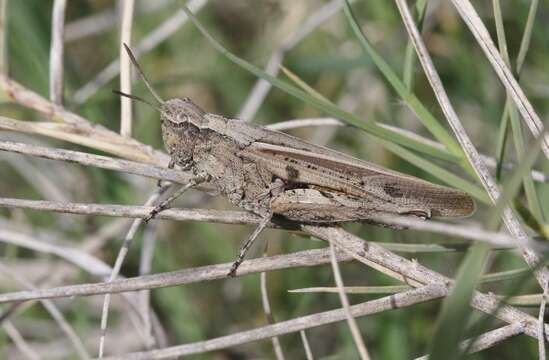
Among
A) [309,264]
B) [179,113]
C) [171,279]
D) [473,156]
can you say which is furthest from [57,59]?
[473,156]

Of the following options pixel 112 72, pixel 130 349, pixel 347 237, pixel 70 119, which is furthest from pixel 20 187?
pixel 347 237

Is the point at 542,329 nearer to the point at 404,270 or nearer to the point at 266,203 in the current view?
the point at 404,270

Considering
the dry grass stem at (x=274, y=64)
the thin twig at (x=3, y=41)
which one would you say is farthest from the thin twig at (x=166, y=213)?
the dry grass stem at (x=274, y=64)

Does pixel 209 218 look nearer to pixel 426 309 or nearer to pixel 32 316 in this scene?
pixel 426 309

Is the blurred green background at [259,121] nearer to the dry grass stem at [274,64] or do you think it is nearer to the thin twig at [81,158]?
the dry grass stem at [274,64]

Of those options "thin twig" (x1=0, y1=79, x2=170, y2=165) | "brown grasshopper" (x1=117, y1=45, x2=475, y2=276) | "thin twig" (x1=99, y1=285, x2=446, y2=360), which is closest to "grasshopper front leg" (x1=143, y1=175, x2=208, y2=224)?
"brown grasshopper" (x1=117, y1=45, x2=475, y2=276)
